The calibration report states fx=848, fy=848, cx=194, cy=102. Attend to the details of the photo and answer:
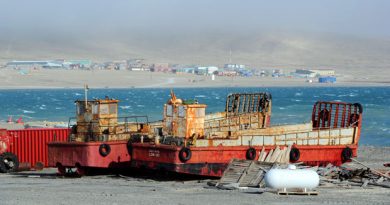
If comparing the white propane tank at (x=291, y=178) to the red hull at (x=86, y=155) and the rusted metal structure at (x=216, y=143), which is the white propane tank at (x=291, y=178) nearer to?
the rusted metal structure at (x=216, y=143)

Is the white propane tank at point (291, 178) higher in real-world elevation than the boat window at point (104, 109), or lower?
lower

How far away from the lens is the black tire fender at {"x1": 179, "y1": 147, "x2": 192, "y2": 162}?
25.0 meters

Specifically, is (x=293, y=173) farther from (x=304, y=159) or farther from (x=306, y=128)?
(x=306, y=128)

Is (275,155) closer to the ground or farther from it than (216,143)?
closer to the ground

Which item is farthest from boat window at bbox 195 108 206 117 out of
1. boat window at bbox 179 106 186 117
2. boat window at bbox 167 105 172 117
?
boat window at bbox 167 105 172 117

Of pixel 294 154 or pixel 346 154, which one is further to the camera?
pixel 346 154

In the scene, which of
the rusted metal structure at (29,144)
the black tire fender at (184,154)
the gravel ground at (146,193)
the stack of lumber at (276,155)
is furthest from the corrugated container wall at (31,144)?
the stack of lumber at (276,155)

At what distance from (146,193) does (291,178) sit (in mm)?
3877

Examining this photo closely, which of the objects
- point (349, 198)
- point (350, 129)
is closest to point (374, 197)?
point (349, 198)

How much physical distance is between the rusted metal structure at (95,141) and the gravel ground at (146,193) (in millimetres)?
577

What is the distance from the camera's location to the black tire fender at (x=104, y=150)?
1054 inches

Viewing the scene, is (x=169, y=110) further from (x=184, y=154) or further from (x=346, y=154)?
(x=346, y=154)

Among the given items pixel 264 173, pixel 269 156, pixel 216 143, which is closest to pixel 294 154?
Answer: pixel 269 156

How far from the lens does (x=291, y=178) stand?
22078 mm
